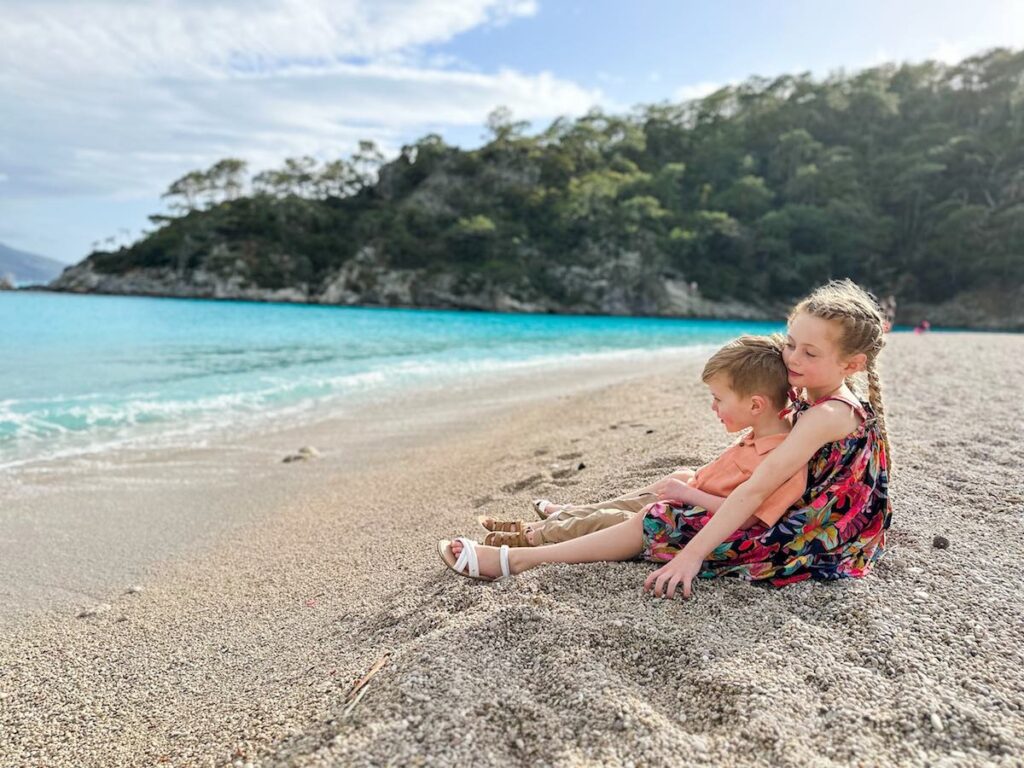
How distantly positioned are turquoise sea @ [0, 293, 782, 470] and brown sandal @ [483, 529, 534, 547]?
18.4 feet

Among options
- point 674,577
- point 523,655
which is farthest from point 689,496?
point 523,655

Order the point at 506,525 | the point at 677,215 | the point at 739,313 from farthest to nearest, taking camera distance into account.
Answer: the point at 677,215, the point at 739,313, the point at 506,525

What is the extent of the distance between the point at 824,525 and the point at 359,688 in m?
1.95

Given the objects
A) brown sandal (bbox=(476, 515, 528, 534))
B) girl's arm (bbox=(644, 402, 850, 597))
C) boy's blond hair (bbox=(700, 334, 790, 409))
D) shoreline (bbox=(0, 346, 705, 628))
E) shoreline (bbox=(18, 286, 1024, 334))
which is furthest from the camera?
shoreline (bbox=(18, 286, 1024, 334))

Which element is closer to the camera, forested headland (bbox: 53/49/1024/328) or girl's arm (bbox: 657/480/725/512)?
girl's arm (bbox: 657/480/725/512)

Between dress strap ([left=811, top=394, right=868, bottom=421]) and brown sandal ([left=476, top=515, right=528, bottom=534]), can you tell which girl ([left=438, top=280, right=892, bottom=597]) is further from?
brown sandal ([left=476, top=515, right=528, bottom=534])

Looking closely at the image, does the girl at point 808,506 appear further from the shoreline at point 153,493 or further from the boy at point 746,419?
the shoreline at point 153,493

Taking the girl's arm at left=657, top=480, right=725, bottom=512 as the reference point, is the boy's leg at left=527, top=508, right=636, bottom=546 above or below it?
below

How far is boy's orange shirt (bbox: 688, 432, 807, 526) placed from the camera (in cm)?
265

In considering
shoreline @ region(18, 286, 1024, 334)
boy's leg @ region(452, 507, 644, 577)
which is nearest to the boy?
boy's leg @ region(452, 507, 644, 577)

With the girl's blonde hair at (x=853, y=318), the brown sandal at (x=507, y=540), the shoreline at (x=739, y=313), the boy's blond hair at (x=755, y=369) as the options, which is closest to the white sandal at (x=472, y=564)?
the brown sandal at (x=507, y=540)

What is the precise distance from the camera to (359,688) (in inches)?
85.7

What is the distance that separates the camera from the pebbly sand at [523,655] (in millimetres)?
1854

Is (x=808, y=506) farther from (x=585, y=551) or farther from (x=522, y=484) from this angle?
(x=522, y=484)
